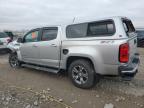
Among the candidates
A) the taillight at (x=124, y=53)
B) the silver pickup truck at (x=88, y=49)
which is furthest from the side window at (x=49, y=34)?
the taillight at (x=124, y=53)

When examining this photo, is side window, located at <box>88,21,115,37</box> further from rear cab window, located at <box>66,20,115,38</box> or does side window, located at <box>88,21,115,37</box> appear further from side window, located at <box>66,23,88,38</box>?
side window, located at <box>66,23,88,38</box>

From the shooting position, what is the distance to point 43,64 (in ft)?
20.1

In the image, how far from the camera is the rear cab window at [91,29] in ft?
14.5

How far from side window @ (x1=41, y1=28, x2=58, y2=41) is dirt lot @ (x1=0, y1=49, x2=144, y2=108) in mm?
1329

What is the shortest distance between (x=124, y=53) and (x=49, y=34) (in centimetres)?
260

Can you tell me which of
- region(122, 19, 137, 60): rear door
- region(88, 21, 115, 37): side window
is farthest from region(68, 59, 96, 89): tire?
region(122, 19, 137, 60): rear door

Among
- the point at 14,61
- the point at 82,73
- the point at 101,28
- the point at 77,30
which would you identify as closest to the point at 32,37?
the point at 14,61

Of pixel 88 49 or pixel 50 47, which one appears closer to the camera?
pixel 88 49

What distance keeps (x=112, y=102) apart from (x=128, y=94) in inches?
25.3

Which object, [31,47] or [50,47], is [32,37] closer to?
[31,47]

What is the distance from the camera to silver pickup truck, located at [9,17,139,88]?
422cm

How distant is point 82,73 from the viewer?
4965 millimetres

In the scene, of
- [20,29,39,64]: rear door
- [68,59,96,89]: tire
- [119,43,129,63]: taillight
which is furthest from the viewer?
[20,29,39,64]: rear door

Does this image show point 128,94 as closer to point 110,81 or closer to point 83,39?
point 110,81
